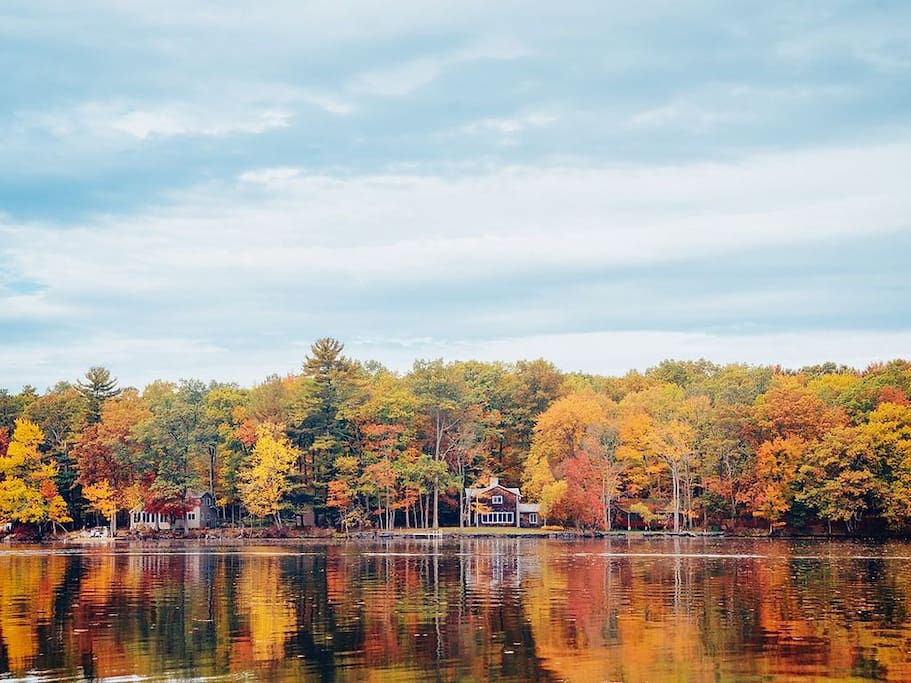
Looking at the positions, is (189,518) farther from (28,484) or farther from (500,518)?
(500,518)

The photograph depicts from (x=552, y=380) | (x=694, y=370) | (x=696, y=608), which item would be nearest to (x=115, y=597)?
(x=696, y=608)

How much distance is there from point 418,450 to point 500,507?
11.0m

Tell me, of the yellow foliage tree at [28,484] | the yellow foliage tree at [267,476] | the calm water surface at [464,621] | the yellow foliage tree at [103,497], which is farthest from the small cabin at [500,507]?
the calm water surface at [464,621]

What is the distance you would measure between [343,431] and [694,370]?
62.9 meters

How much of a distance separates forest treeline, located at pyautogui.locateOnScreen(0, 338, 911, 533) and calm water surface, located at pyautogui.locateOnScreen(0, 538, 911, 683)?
140ft

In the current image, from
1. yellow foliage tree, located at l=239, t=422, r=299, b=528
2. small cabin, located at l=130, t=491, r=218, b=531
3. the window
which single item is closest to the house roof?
the window

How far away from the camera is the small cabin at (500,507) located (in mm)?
117125

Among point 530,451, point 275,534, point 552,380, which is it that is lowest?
point 275,534

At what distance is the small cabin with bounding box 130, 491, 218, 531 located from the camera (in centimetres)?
11594

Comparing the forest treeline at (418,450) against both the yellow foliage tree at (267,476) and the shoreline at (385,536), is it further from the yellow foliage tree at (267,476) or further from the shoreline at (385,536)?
the shoreline at (385,536)

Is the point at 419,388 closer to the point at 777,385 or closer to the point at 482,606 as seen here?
the point at 777,385

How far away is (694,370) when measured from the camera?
155875 mm

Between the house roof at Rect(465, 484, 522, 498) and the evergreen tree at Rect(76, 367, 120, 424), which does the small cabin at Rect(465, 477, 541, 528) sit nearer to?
the house roof at Rect(465, 484, 522, 498)

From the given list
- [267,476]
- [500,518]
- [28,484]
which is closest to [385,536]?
[267,476]
